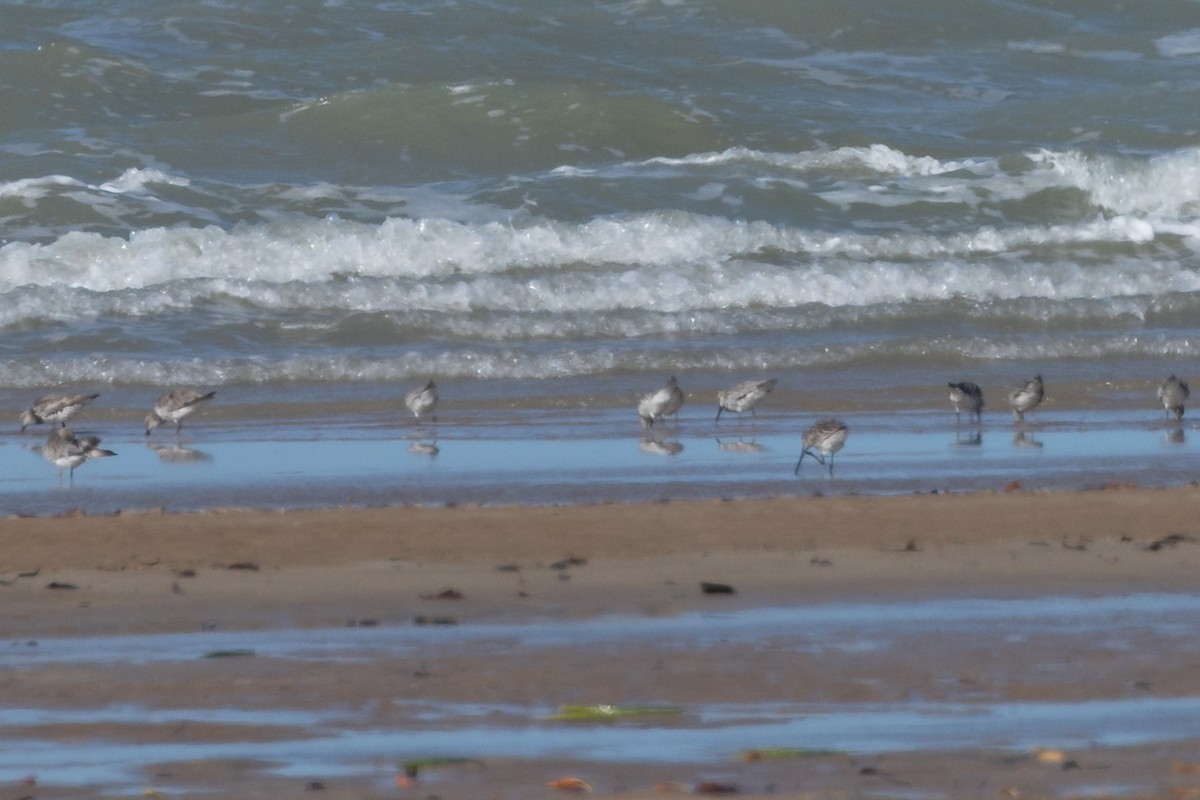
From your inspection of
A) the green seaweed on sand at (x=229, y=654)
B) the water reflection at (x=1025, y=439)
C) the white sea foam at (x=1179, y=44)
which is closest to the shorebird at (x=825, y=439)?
the water reflection at (x=1025, y=439)

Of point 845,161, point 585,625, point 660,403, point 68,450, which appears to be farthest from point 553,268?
point 585,625

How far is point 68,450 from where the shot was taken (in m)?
8.52

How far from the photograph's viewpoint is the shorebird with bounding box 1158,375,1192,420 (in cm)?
1012

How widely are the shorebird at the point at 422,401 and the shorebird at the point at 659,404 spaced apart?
1.11m

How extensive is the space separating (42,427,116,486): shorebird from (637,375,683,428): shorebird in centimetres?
276

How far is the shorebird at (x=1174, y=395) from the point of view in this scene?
398 inches

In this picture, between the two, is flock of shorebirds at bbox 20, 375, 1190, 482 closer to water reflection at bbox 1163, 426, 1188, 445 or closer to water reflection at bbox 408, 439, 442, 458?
water reflection at bbox 1163, 426, 1188, 445

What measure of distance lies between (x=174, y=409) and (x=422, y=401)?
50.5 inches

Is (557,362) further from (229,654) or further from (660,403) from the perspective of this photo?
(229,654)

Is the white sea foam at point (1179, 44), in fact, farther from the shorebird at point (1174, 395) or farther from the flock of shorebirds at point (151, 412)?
the flock of shorebirds at point (151, 412)

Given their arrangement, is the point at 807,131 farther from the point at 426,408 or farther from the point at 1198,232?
the point at 426,408

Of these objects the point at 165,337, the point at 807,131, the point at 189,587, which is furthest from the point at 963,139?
the point at 189,587

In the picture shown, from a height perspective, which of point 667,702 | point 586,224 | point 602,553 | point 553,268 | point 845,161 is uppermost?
point 845,161

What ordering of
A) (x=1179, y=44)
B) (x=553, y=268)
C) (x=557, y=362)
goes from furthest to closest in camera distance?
(x=1179, y=44) → (x=553, y=268) → (x=557, y=362)
